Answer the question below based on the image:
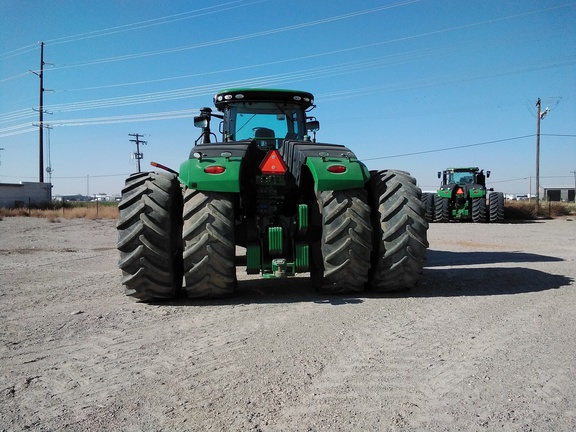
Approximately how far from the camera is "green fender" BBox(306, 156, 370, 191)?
5246 mm

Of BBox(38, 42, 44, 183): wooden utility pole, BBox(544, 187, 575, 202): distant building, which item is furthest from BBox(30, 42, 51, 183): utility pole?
BBox(544, 187, 575, 202): distant building

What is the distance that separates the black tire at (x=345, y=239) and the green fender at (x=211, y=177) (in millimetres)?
1036

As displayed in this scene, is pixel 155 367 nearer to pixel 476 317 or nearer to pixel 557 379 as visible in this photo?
pixel 557 379

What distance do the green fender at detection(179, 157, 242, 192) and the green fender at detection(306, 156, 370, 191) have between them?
2.91ft

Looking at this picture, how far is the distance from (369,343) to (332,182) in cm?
207

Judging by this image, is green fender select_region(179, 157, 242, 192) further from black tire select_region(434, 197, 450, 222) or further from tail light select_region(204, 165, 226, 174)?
black tire select_region(434, 197, 450, 222)

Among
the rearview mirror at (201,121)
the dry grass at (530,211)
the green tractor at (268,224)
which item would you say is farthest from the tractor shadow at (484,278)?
the dry grass at (530,211)

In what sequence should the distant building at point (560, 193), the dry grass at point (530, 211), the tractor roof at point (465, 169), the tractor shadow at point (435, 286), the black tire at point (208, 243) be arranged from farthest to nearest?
the distant building at point (560, 193) < the dry grass at point (530, 211) < the tractor roof at point (465, 169) < the tractor shadow at point (435, 286) < the black tire at point (208, 243)

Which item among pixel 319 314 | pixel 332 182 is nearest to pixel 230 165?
pixel 332 182

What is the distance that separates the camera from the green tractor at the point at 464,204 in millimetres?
24516

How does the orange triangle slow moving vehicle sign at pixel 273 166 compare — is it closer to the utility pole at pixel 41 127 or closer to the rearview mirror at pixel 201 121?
the rearview mirror at pixel 201 121

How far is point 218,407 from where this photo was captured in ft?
8.73

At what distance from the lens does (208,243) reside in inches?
198

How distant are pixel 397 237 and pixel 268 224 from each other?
5.15ft
